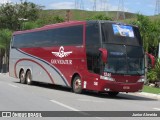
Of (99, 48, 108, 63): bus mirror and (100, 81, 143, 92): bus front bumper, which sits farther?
(100, 81, 143, 92): bus front bumper

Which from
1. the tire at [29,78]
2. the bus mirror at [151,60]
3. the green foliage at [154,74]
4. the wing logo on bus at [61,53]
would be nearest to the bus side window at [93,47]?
the wing logo on bus at [61,53]

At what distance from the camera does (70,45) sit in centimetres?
2419

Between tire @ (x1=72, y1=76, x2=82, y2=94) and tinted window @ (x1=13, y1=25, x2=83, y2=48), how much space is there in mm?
1953

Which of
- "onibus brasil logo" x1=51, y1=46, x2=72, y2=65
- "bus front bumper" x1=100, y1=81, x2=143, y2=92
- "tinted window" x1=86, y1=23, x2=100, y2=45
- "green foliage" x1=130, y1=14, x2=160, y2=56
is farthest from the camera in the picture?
"green foliage" x1=130, y1=14, x2=160, y2=56

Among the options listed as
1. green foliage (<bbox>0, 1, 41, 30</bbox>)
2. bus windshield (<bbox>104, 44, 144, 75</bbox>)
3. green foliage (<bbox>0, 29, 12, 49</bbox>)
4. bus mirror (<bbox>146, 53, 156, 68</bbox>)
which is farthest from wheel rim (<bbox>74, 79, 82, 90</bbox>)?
green foliage (<bbox>0, 1, 41, 30</bbox>)

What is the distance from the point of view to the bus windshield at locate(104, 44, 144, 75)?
21156 millimetres

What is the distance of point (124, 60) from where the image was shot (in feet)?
70.3

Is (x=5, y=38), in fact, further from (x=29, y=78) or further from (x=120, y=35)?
(x=120, y=35)

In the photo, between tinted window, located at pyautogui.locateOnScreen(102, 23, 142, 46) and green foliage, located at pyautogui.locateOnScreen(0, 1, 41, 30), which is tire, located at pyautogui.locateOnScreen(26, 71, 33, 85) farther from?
green foliage, located at pyautogui.locateOnScreen(0, 1, 41, 30)

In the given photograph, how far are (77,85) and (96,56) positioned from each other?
2632 millimetres

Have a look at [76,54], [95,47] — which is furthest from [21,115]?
[76,54]

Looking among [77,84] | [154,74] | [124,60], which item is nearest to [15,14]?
[154,74]

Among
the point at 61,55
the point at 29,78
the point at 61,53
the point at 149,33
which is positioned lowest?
the point at 29,78

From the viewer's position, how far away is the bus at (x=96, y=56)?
21.2 meters
